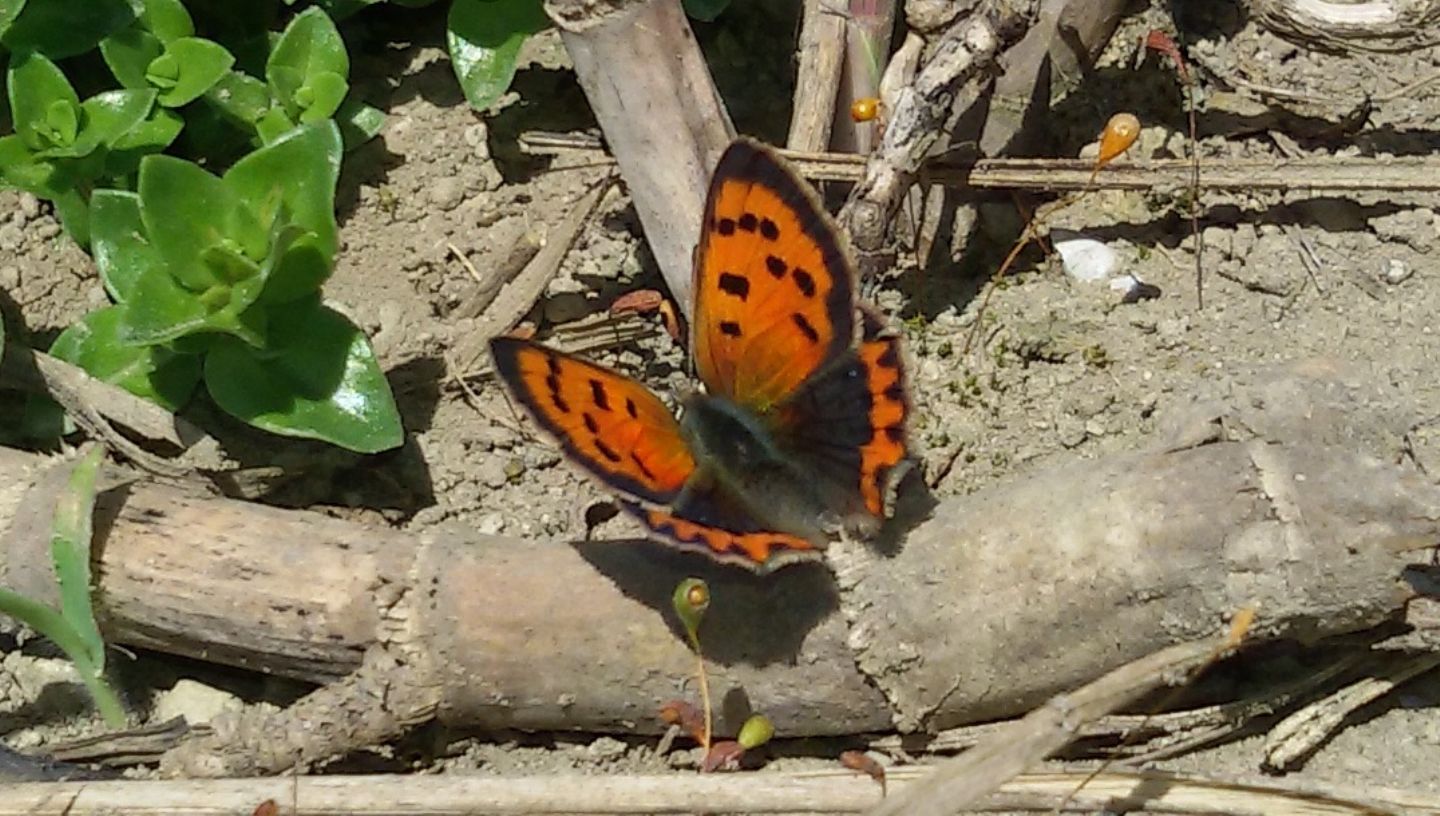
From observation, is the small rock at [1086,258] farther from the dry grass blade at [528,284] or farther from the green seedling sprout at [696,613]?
the green seedling sprout at [696,613]

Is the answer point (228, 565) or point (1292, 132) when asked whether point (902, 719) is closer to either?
point (228, 565)

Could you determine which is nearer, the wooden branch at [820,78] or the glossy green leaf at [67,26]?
the wooden branch at [820,78]

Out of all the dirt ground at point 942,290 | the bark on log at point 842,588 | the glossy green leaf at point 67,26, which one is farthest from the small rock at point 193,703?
the glossy green leaf at point 67,26

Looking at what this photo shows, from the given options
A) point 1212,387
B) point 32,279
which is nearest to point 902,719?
point 1212,387

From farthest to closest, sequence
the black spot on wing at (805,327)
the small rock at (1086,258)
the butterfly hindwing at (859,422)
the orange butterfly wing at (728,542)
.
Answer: the small rock at (1086,258) → the black spot on wing at (805,327) → the butterfly hindwing at (859,422) → the orange butterfly wing at (728,542)

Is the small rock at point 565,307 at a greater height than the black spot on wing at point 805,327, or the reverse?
the black spot on wing at point 805,327

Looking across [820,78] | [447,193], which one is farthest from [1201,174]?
[447,193]

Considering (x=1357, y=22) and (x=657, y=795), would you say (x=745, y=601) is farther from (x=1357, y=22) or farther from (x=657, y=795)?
(x=1357, y=22)
